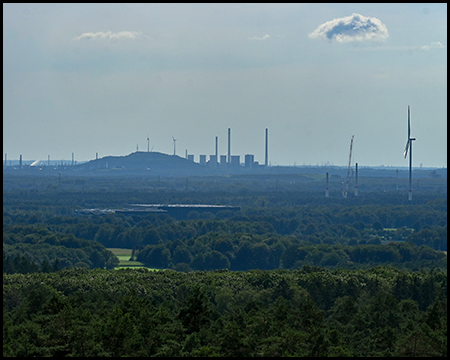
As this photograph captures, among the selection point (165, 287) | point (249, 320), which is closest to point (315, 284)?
point (165, 287)

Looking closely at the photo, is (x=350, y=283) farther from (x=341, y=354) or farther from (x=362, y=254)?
(x=362, y=254)

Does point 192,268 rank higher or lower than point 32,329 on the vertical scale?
lower

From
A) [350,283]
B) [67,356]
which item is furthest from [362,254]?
[67,356]

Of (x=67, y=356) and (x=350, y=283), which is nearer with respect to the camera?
(x=67, y=356)

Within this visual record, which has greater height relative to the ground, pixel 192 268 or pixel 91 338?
pixel 91 338

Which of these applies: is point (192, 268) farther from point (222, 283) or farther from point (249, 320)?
point (249, 320)

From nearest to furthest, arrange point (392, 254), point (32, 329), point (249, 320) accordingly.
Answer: point (32, 329) → point (249, 320) → point (392, 254)

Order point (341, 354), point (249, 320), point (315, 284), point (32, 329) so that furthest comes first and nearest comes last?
point (315, 284) < point (249, 320) < point (32, 329) < point (341, 354)

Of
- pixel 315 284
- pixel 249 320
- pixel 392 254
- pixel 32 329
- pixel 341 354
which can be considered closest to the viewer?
pixel 341 354

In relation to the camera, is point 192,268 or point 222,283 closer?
point 222,283
